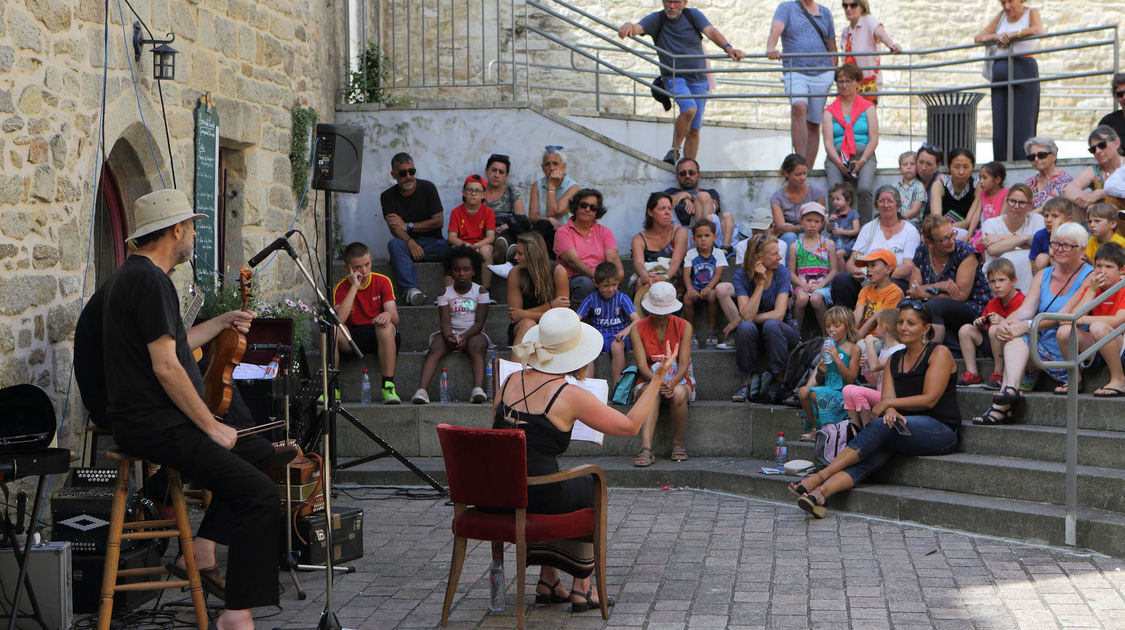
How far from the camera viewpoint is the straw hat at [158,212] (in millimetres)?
5293

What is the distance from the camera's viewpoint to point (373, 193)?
12.6 m

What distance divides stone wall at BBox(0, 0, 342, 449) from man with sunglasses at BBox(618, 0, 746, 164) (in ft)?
13.7

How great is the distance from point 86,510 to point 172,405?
137cm

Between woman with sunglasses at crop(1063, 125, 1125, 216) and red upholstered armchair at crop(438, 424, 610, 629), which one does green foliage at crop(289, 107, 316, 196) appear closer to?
red upholstered armchair at crop(438, 424, 610, 629)

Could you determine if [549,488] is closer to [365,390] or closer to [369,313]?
[365,390]

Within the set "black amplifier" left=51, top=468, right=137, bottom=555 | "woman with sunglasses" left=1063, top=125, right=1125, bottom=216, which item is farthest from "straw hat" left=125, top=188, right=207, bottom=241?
"woman with sunglasses" left=1063, top=125, right=1125, bottom=216

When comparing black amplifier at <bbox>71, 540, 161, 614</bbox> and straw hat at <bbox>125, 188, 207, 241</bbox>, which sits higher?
straw hat at <bbox>125, 188, 207, 241</bbox>

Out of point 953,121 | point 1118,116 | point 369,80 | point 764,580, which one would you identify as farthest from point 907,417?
point 369,80

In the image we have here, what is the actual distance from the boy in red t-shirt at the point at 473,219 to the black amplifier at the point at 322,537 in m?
5.04

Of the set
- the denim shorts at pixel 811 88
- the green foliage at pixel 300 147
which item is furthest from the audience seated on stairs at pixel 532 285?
the denim shorts at pixel 811 88

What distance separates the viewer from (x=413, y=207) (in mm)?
12039

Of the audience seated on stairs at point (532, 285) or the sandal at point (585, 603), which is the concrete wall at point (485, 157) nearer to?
the audience seated on stairs at point (532, 285)

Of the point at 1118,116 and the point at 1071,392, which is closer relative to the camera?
the point at 1071,392

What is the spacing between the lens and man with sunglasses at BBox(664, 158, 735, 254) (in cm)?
1172
